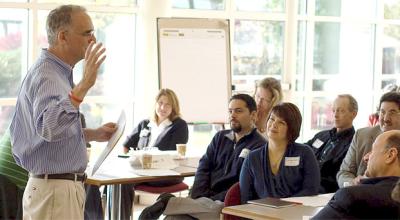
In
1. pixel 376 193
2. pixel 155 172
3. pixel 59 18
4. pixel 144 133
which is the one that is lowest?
pixel 155 172

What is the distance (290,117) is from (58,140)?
2.05m

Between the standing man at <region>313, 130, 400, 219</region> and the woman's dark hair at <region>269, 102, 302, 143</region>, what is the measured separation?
1420 millimetres

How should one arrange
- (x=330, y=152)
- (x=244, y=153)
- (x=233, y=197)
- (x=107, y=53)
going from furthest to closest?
(x=107, y=53) < (x=330, y=152) < (x=244, y=153) < (x=233, y=197)

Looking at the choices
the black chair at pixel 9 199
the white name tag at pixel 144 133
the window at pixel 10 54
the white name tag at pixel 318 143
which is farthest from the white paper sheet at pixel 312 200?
the window at pixel 10 54

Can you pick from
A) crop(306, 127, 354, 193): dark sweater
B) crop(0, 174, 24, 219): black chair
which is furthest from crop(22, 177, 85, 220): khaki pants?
crop(306, 127, 354, 193): dark sweater

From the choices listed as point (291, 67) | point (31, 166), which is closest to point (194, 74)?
point (291, 67)

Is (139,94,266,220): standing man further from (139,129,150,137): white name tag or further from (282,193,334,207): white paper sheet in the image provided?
(139,129,150,137): white name tag

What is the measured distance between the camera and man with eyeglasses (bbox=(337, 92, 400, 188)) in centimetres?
504

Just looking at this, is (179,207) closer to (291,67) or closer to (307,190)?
(307,190)

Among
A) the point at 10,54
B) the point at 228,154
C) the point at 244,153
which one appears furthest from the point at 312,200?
the point at 10,54

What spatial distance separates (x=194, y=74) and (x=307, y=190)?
3308 mm

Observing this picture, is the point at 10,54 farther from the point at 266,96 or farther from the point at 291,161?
the point at 291,161

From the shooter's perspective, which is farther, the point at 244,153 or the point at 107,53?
the point at 107,53

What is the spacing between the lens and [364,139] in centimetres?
518
